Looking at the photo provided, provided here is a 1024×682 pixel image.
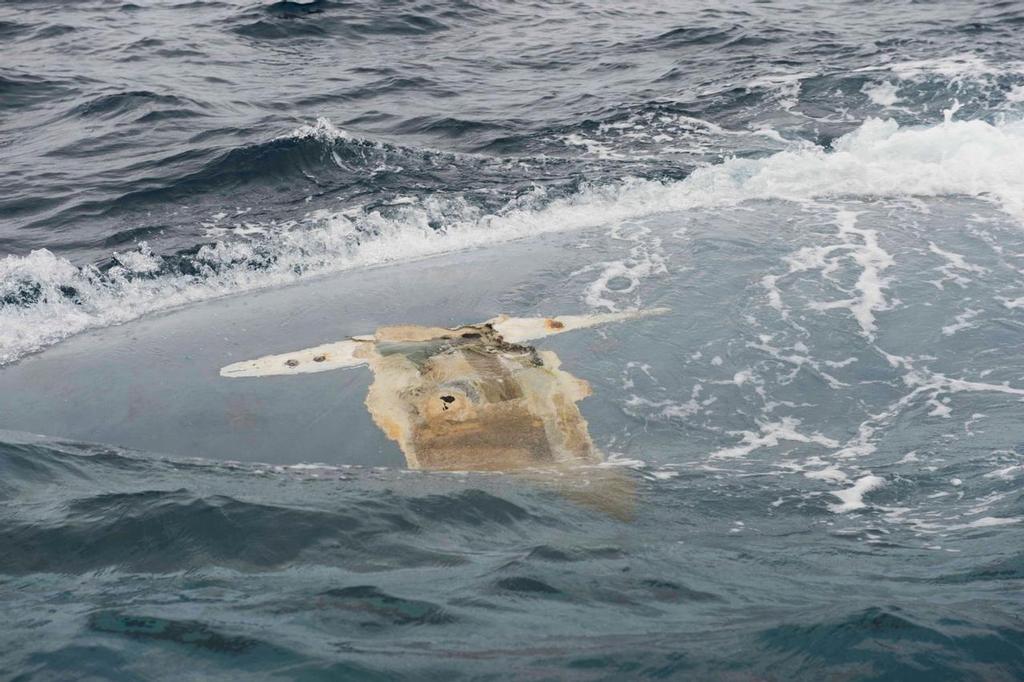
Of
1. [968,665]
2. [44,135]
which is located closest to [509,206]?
[44,135]

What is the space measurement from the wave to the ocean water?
0.06 meters

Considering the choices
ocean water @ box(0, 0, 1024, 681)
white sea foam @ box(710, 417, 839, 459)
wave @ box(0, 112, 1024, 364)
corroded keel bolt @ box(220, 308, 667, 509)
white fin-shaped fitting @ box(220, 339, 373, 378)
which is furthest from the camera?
wave @ box(0, 112, 1024, 364)

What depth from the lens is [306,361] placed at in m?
7.22

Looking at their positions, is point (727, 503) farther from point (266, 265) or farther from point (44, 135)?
point (44, 135)

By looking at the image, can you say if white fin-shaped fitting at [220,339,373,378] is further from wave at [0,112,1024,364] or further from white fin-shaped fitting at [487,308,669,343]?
wave at [0,112,1024,364]

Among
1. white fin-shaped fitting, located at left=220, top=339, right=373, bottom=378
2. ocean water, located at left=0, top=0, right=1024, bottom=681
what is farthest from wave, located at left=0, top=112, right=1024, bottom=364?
white fin-shaped fitting, located at left=220, top=339, right=373, bottom=378

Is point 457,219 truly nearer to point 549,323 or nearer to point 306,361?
point 549,323

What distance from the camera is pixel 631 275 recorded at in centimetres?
849

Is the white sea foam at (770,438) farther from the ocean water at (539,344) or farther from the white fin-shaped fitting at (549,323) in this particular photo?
A: the white fin-shaped fitting at (549,323)

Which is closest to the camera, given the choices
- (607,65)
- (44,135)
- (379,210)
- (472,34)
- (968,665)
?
(968,665)

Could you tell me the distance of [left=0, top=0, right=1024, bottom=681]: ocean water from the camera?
416cm

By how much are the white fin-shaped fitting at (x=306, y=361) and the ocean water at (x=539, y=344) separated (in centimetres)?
13

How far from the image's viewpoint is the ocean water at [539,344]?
416cm

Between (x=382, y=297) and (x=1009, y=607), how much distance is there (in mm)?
5269
